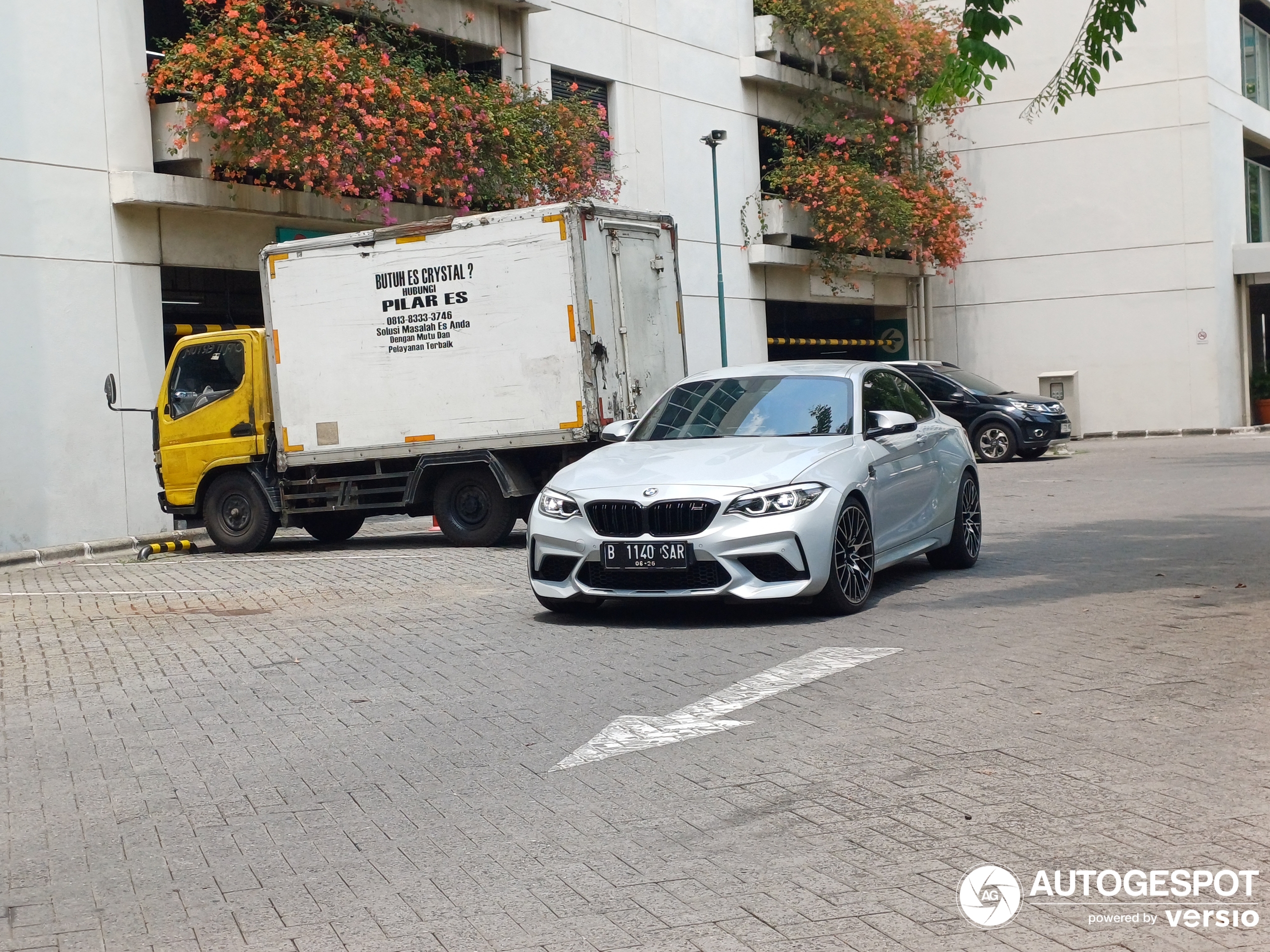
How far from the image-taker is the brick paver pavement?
441 centimetres

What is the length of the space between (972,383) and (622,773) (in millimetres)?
24012

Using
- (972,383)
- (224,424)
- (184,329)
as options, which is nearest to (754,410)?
(224,424)

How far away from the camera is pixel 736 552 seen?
9.27 m

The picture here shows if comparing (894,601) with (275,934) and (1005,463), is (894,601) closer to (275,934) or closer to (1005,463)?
(275,934)

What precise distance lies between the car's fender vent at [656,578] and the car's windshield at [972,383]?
19949 mm

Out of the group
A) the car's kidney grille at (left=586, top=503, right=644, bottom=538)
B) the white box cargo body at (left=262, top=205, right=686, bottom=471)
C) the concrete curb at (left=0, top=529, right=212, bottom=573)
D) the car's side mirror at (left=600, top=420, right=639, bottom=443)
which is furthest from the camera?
the concrete curb at (left=0, top=529, right=212, bottom=573)

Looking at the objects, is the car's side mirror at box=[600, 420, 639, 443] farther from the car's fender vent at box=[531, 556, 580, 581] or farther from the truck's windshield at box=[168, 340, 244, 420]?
the truck's windshield at box=[168, 340, 244, 420]

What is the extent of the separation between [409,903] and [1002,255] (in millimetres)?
36633

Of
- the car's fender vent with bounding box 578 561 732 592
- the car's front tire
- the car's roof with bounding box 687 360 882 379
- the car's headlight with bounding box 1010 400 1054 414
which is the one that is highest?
the car's roof with bounding box 687 360 882 379

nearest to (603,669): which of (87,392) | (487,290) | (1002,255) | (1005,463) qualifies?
(487,290)

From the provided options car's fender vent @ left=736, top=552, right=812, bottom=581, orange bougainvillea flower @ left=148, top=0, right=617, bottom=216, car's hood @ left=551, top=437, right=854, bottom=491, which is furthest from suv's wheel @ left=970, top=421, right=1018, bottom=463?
car's fender vent @ left=736, top=552, right=812, bottom=581

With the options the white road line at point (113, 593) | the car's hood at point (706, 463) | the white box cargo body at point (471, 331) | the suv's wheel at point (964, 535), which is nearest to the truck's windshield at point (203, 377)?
the white box cargo body at point (471, 331)

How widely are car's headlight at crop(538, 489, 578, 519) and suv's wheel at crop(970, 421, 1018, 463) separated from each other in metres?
19.3

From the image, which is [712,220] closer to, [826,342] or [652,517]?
[826,342]
